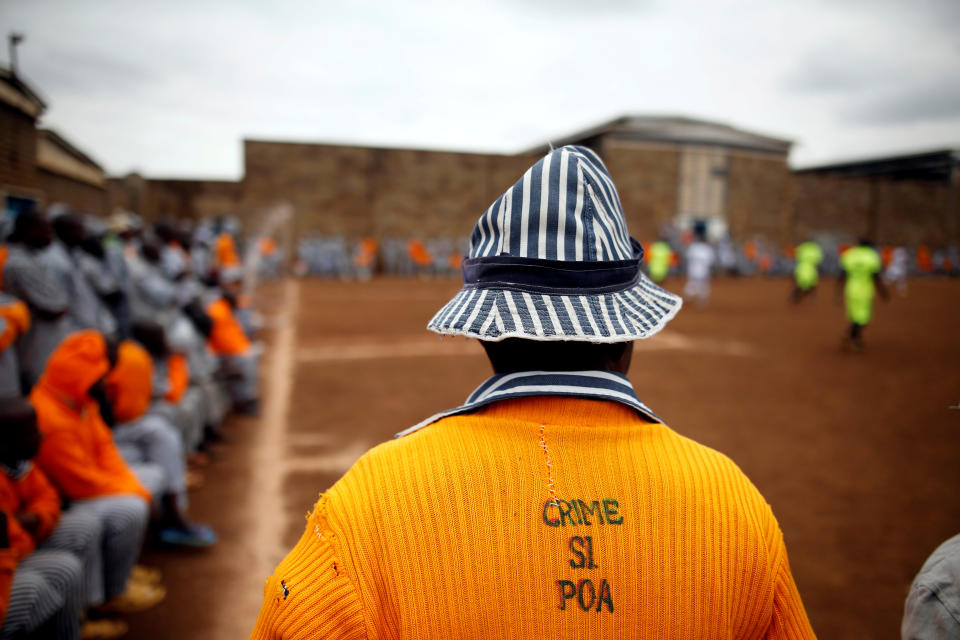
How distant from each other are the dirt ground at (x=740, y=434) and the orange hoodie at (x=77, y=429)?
699 mm

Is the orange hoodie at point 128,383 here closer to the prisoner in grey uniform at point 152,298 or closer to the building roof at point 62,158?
the prisoner in grey uniform at point 152,298

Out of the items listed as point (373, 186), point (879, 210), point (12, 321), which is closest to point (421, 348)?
point (12, 321)

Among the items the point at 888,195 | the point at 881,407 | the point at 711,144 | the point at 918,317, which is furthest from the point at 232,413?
the point at 888,195

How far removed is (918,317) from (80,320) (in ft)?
52.0

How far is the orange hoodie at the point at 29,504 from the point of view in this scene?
250cm

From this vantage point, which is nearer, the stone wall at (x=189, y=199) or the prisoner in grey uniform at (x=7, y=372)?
the prisoner in grey uniform at (x=7, y=372)

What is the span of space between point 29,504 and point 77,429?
46 centimetres

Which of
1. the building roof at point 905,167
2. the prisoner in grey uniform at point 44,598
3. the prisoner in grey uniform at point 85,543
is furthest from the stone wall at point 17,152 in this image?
the building roof at point 905,167

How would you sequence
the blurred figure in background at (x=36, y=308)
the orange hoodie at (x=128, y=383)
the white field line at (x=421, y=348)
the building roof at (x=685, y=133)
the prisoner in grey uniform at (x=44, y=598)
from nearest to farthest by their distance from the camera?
the prisoner in grey uniform at (x=44, y=598) < the orange hoodie at (x=128, y=383) < the blurred figure in background at (x=36, y=308) < the white field line at (x=421, y=348) < the building roof at (x=685, y=133)

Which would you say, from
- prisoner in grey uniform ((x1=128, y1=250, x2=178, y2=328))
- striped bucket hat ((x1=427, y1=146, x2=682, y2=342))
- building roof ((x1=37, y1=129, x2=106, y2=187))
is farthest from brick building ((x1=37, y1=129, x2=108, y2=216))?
striped bucket hat ((x1=427, y1=146, x2=682, y2=342))

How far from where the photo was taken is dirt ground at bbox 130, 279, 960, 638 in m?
3.45

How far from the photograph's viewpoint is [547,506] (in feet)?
3.15

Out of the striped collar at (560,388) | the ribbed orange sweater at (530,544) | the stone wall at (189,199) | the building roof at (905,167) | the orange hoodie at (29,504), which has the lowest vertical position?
the orange hoodie at (29,504)

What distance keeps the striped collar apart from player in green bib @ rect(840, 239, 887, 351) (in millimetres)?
10257
